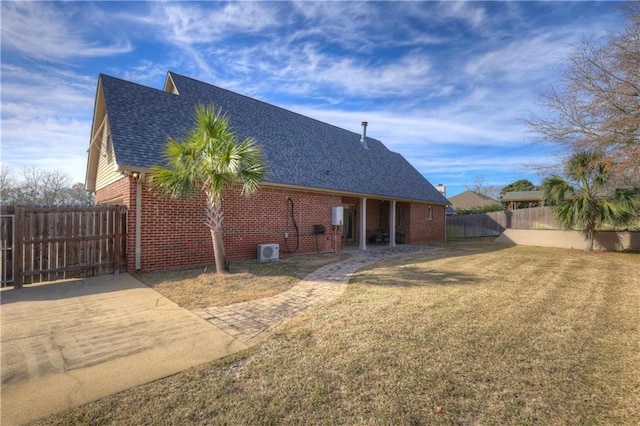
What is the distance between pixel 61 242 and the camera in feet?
22.3

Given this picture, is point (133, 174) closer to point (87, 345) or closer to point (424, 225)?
point (87, 345)

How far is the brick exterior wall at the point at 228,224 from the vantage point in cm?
790

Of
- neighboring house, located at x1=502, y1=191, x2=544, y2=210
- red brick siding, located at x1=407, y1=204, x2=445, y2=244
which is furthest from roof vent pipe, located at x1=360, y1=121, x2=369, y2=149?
neighboring house, located at x1=502, y1=191, x2=544, y2=210

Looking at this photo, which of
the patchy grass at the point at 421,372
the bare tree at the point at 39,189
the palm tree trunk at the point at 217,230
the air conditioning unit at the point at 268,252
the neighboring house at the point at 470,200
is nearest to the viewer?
the patchy grass at the point at 421,372

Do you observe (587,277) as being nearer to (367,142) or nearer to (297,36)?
(297,36)

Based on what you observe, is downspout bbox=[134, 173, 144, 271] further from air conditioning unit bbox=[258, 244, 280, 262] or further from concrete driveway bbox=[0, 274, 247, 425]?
air conditioning unit bbox=[258, 244, 280, 262]

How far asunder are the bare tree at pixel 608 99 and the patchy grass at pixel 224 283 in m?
10.8

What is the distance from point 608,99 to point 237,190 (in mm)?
12811

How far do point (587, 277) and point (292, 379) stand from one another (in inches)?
352

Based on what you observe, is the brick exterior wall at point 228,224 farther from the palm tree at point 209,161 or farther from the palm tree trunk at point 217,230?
the palm tree trunk at point 217,230

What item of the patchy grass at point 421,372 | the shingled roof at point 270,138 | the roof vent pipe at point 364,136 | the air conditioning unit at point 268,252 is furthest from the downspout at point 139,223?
the roof vent pipe at point 364,136

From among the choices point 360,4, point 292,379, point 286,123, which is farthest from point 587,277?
point 286,123

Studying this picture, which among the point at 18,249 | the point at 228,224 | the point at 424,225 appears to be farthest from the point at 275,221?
the point at 424,225

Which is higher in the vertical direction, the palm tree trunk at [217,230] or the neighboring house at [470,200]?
the neighboring house at [470,200]
